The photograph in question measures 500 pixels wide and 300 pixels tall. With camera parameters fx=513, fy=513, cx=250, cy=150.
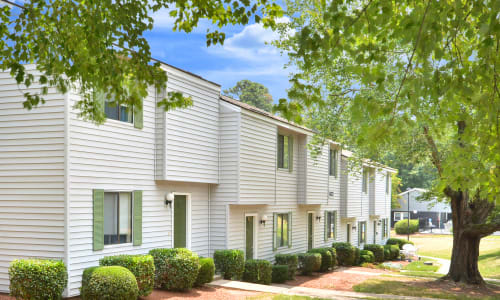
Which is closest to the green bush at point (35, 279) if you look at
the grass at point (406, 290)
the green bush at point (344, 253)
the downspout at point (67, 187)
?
the downspout at point (67, 187)

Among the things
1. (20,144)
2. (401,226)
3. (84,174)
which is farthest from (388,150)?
(401,226)

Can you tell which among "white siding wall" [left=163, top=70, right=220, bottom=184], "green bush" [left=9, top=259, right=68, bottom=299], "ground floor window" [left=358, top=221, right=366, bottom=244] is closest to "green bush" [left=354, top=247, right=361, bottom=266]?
"ground floor window" [left=358, top=221, right=366, bottom=244]

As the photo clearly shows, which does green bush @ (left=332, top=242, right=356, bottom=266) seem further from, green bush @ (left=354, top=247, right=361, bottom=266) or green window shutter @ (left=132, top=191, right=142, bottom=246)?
green window shutter @ (left=132, top=191, right=142, bottom=246)

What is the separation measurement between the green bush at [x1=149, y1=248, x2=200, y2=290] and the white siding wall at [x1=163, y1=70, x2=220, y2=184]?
7.52 ft

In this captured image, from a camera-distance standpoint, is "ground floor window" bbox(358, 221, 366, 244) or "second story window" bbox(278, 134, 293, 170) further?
"ground floor window" bbox(358, 221, 366, 244)

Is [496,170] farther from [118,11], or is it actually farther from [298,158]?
[298,158]

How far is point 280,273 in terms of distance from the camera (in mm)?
18969

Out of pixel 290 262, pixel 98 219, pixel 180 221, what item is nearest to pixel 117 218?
pixel 98 219

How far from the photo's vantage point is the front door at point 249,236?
19.1m

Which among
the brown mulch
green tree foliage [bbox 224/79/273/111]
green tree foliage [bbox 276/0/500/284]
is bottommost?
the brown mulch

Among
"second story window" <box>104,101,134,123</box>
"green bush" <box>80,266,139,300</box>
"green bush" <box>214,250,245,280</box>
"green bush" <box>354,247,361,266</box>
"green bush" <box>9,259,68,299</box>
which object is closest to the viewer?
"green bush" <box>9,259,68,299</box>

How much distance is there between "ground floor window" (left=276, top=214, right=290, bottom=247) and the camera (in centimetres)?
2145

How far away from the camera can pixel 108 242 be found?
43.1 feet

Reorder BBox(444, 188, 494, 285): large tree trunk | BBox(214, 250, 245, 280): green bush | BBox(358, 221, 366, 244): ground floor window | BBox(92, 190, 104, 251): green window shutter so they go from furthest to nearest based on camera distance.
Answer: BBox(358, 221, 366, 244): ground floor window
BBox(444, 188, 494, 285): large tree trunk
BBox(214, 250, 245, 280): green bush
BBox(92, 190, 104, 251): green window shutter
